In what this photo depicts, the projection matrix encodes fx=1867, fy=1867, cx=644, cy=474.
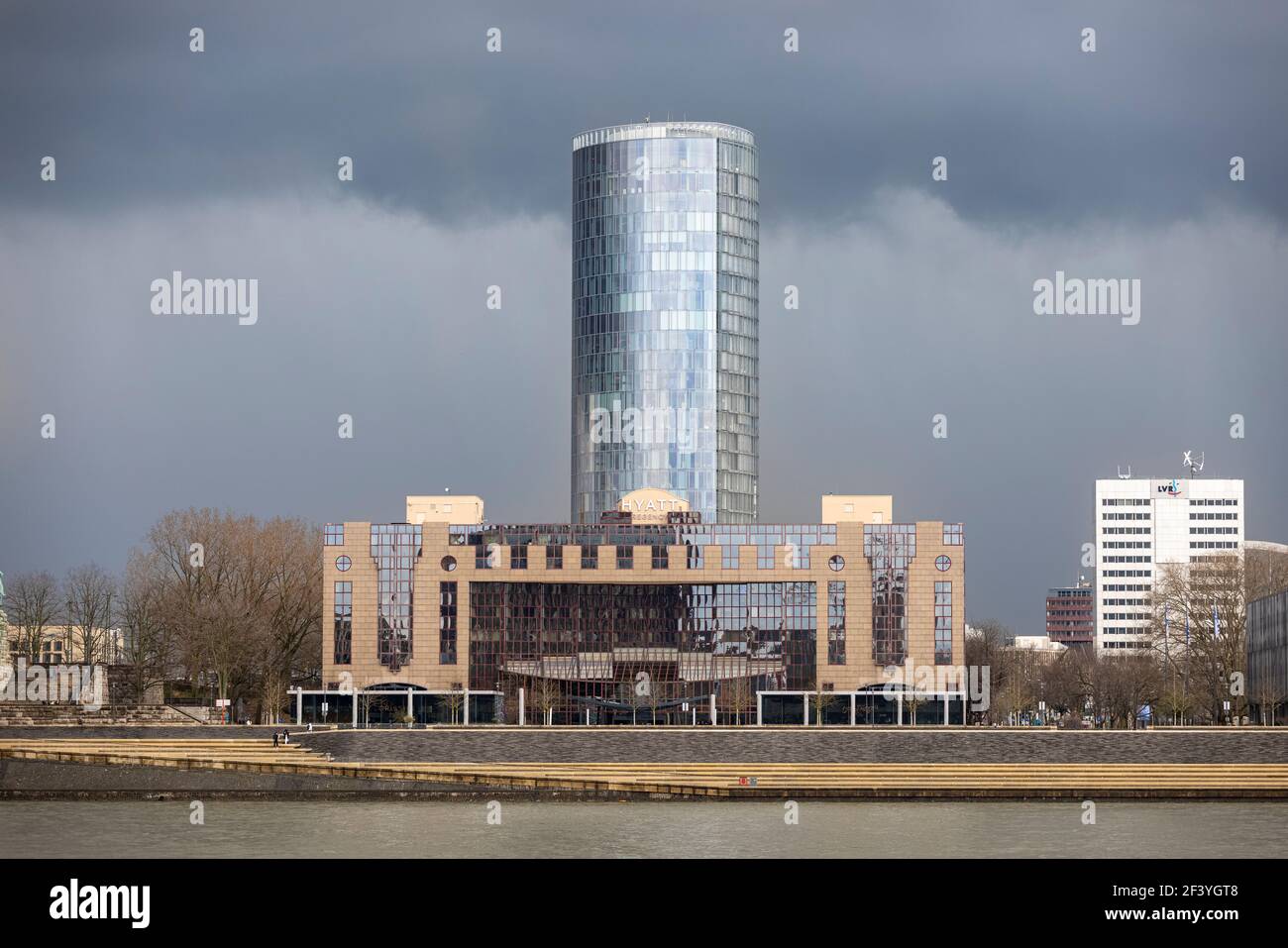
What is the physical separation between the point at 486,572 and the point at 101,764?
7504 cm

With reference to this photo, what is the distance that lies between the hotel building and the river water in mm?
73739

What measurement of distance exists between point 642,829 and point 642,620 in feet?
340

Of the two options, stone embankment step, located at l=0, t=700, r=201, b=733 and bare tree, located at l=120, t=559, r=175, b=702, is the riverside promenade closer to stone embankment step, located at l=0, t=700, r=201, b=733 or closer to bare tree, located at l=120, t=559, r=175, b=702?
stone embankment step, located at l=0, t=700, r=201, b=733

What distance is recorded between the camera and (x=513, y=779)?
9881cm

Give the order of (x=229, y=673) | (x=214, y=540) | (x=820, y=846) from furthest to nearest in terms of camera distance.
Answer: (x=214, y=540) < (x=229, y=673) < (x=820, y=846)

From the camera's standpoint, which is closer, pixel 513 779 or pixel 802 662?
pixel 513 779

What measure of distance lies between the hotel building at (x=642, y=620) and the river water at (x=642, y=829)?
73.7 metres

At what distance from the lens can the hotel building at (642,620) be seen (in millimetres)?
170250

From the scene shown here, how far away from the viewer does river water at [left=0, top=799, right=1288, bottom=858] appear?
68.1 metres

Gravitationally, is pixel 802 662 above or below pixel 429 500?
Result: below

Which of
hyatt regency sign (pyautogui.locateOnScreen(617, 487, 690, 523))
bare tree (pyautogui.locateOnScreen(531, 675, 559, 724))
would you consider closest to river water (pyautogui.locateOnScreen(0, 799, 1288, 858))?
bare tree (pyautogui.locateOnScreen(531, 675, 559, 724))

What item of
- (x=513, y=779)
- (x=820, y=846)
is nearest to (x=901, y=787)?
(x=513, y=779)
